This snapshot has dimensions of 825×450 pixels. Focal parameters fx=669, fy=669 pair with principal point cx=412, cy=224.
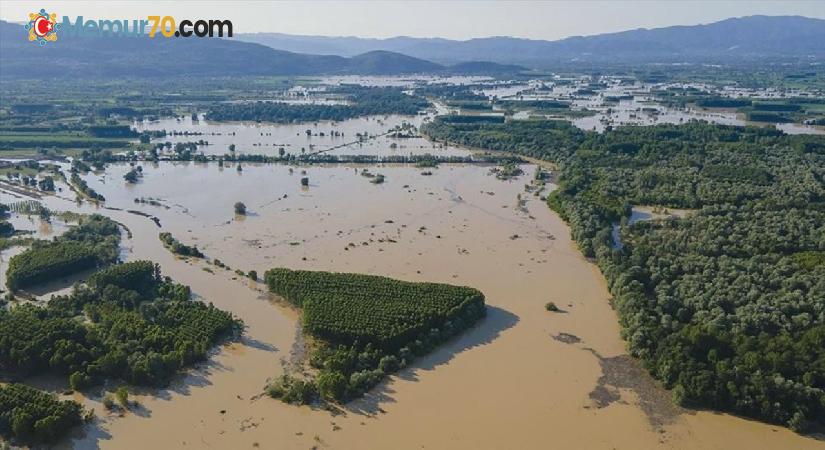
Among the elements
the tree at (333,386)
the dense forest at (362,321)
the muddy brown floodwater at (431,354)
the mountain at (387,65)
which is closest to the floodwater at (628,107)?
the muddy brown floodwater at (431,354)

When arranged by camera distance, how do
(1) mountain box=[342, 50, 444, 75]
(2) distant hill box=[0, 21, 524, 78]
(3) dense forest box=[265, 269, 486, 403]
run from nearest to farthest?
(3) dense forest box=[265, 269, 486, 403], (2) distant hill box=[0, 21, 524, 78], (1) mountain box=[342, 50, 444, 75]

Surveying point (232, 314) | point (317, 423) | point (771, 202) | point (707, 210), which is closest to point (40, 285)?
point (232, 314)

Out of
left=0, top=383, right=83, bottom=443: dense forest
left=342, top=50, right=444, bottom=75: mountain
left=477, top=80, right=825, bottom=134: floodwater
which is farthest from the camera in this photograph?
left=342, top=50, right=444, bottom=75: mountain

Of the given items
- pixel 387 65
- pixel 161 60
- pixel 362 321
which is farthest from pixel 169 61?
pixel 362 321

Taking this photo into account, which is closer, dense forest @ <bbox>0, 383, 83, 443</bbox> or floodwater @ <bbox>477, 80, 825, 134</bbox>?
dense forest @ <bbox>0, 383, 83, 443</bbox>

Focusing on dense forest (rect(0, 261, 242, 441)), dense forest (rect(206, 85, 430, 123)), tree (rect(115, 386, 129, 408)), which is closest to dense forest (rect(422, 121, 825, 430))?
dense forest (rect(0, 261, 242, 441))

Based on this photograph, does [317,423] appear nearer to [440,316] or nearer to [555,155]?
[440,316]

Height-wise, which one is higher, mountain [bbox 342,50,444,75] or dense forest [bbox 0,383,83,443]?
mountain [bbox 342,50,444,75]

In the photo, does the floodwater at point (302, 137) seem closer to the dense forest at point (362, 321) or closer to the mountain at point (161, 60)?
the dense forest at point (362, 321)

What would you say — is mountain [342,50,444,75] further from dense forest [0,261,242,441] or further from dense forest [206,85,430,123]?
dense forest [0,261,242,441]
